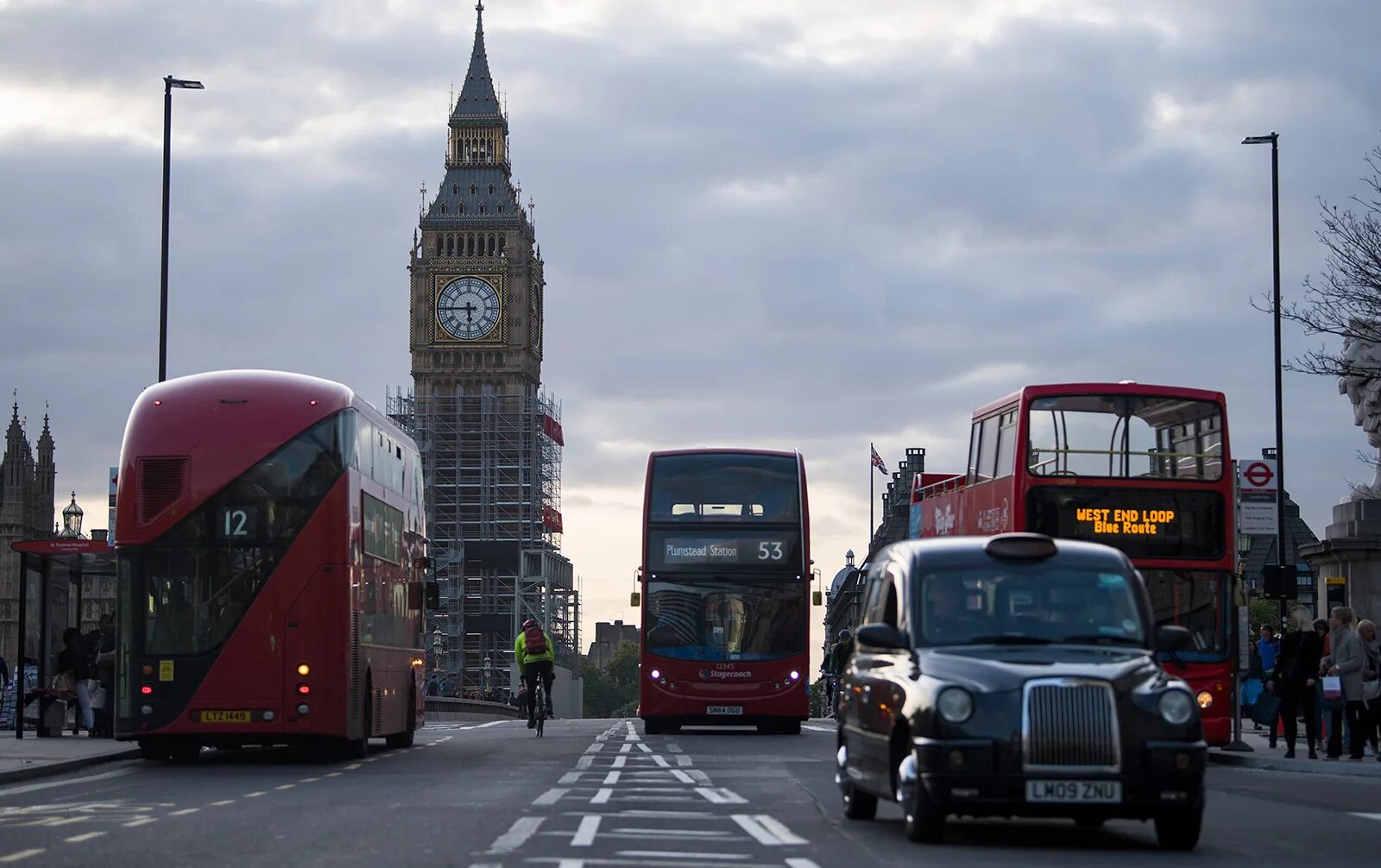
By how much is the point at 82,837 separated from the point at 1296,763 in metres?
15.2

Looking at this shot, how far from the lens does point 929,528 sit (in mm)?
31016

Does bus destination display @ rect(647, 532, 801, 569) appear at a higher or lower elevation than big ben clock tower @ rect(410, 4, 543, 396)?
lower

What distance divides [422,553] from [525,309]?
149 metres

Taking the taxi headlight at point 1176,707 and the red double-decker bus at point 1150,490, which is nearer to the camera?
the taxi headlight at point 1176,707

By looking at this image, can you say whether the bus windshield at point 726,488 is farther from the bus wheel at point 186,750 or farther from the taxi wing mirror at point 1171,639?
the taxi wing mirror at point 1171,639

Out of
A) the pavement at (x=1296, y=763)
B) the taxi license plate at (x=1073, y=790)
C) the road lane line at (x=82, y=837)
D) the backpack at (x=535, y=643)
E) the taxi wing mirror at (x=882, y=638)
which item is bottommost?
the pavement at (x=1296, y=763)

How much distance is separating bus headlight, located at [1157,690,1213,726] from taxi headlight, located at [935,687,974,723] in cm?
104

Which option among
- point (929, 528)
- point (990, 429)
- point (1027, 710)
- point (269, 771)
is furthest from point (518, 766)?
point (1027, 710)

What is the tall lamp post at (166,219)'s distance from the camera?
36.1 m

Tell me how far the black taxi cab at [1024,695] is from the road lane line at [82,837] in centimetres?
468

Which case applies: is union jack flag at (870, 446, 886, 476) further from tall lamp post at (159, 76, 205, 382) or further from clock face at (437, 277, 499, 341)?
clock face at (437, 277, 499, 341)

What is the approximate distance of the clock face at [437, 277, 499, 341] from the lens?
583 ft

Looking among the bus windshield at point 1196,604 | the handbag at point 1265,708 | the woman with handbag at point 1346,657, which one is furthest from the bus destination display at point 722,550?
the woman with handbag at point 1346,657

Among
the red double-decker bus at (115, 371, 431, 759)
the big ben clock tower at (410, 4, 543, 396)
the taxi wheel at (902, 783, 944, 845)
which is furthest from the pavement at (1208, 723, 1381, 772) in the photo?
the big ben clock tower at (410, 4, 543, 396)
